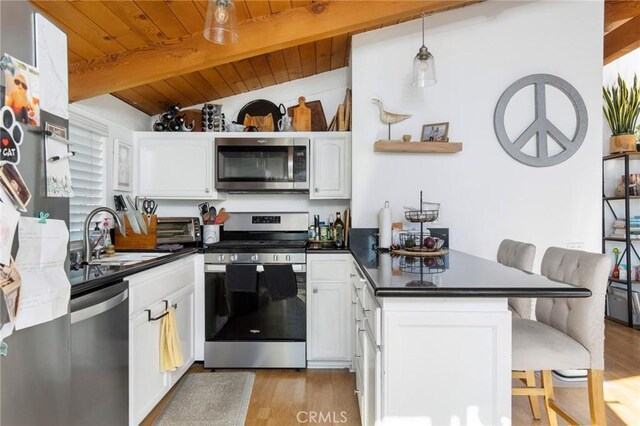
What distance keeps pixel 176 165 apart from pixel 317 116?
1282 millimetres

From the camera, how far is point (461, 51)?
2.71 m

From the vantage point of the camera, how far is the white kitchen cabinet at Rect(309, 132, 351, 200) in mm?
2918

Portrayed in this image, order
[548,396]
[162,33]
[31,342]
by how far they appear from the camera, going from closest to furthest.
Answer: [31,342] → [548,396] → [162,33]

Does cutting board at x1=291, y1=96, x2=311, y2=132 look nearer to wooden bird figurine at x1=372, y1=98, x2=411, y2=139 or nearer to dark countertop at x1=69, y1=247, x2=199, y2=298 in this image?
wooden bird figurine at x1=372, y1=98, x2=411, y2=139

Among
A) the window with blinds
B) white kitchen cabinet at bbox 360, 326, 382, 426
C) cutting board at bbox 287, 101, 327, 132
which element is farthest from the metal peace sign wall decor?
the window with blinds

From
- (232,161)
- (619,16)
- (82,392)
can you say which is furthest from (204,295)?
(619,16)

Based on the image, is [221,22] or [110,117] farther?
[110,117]

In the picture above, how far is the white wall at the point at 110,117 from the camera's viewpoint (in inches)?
94.2

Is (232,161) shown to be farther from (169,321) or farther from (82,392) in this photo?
(82,392)

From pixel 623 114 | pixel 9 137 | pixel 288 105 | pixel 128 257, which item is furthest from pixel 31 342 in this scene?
pixel 623 114

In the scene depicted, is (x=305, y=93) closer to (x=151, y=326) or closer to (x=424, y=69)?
(x=424, y=69)

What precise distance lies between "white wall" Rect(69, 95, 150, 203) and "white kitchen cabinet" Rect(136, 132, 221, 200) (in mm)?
170

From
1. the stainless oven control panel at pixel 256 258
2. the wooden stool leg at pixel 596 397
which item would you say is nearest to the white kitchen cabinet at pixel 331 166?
the stainless oven control panel at pixel 256 258

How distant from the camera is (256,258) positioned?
262cm
